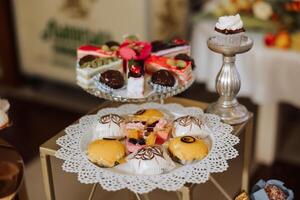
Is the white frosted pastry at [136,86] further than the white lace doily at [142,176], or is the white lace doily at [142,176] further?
the white frosted pastry at [136,86]

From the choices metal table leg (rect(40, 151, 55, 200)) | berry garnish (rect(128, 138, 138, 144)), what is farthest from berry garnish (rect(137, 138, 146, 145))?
metal table leg (rect(40, 151, 55, 200))

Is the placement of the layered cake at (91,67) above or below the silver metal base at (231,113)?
above

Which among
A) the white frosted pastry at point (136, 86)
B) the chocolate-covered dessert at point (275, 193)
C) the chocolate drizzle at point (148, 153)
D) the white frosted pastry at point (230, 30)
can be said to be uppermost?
the white frosted pastry at point (230, 30)

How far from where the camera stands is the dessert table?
7.86 feet

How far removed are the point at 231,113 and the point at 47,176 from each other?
48 centimetres

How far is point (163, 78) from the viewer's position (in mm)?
1381

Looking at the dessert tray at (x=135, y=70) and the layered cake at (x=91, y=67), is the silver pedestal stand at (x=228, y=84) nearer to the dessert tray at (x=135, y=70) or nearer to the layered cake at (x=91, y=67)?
the dessert tray at (x=135, y=70)

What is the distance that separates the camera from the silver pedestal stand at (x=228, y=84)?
4.40ft

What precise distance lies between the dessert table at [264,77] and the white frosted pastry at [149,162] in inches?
53.3

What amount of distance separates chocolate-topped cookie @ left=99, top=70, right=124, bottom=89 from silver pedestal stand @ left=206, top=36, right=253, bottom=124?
0.24m

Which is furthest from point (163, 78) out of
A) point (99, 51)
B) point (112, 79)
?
point (99, 51)

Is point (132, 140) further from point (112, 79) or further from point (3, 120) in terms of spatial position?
point (3, 120)

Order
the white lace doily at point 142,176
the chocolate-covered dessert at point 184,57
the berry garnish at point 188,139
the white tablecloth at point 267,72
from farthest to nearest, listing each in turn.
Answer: the white tablecloth at point 267,72
the chocolate-covered dessert at point 184,57
the berry garnish at point 188,139
the white lace doily at point 142,176

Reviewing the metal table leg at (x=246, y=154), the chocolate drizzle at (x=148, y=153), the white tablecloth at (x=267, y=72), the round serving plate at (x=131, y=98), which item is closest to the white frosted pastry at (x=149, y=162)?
the chocolate drizzle at (x=148, y=153)
